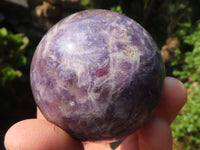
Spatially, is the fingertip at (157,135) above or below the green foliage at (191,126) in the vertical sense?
above

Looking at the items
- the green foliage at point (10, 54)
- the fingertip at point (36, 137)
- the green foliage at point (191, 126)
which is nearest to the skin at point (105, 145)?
the fingertip at point (36, 137)

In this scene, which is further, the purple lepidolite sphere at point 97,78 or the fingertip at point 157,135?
the fingertip at point 157,135

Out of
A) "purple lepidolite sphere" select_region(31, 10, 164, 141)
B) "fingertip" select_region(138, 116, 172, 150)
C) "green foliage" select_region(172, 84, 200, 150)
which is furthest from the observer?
"green foliage" select_region(172, 84, 200, 150)

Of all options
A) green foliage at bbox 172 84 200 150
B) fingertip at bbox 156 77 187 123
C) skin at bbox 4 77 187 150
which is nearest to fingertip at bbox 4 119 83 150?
skin at bbox 4 77 187 150

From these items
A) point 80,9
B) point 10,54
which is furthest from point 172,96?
point 80,9

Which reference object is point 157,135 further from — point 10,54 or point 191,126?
point 10,54

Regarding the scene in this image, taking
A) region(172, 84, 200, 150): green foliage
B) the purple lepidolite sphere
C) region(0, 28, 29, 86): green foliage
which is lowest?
region(172, 84, 200, 150): green foliage

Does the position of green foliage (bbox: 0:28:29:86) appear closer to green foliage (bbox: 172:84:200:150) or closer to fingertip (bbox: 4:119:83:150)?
fingertip (bbox: 4:119:83:150)

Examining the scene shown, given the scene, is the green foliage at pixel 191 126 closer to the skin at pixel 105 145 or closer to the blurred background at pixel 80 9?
the blurred background at pixel 80 9
